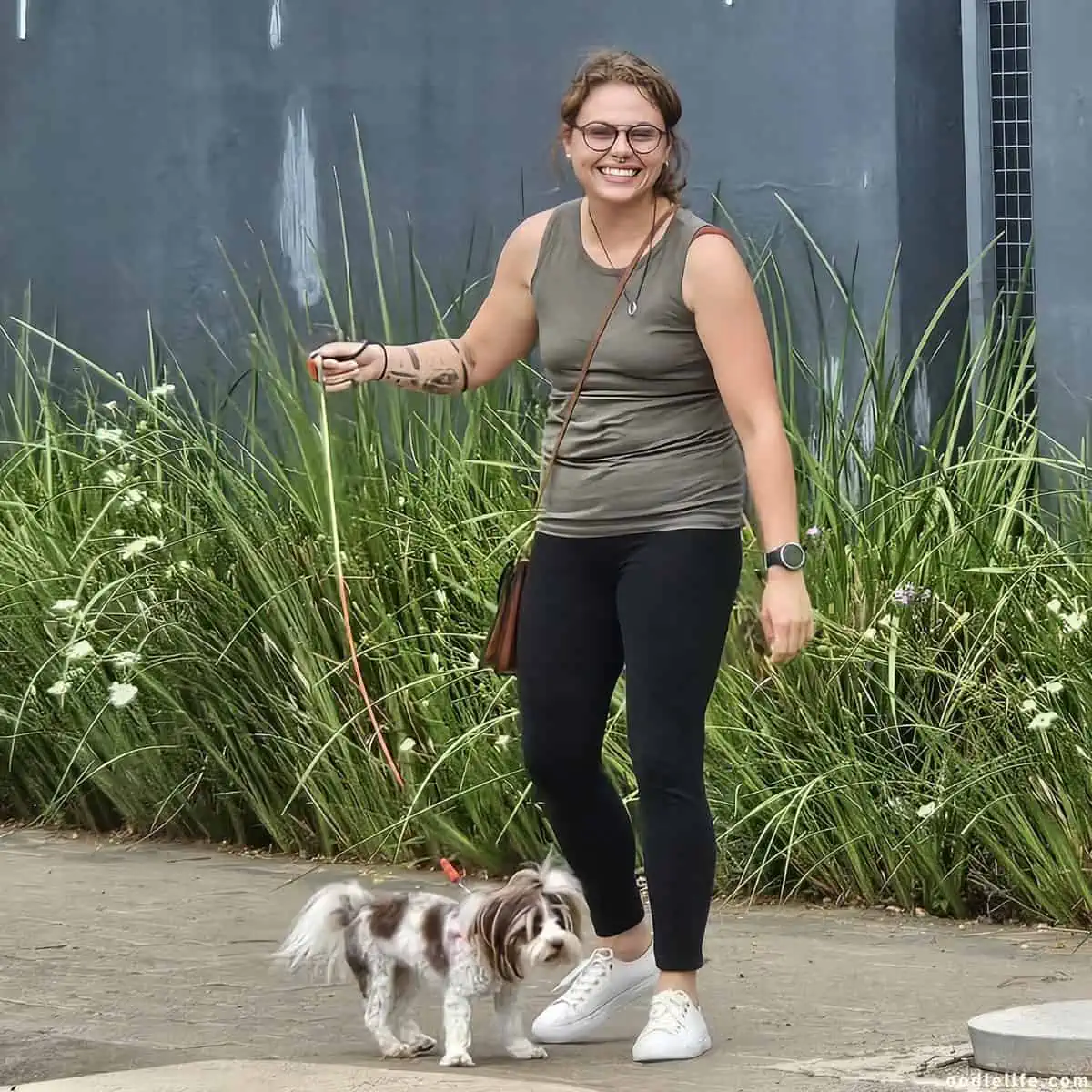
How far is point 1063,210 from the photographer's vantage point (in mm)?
7148

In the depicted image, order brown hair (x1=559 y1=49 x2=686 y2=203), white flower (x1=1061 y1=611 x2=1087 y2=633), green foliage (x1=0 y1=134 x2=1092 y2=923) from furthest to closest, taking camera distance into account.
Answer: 1. green foliage (x1=0 y1=134 x2=1092 y2=923)
2. white flower (x1=1061 y1=611 x2=1087 y2=633)
3. brown hair (x1=559 y1=49 x2=686 y2=203)

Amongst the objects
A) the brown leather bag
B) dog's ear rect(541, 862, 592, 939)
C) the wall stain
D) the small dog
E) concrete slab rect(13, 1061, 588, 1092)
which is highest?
the wall stain

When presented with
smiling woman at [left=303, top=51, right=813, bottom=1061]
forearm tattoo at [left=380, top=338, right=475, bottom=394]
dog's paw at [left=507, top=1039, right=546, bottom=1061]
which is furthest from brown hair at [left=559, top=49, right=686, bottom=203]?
dog's paw at [left=507, top=1039, right=546, bottom=1061]

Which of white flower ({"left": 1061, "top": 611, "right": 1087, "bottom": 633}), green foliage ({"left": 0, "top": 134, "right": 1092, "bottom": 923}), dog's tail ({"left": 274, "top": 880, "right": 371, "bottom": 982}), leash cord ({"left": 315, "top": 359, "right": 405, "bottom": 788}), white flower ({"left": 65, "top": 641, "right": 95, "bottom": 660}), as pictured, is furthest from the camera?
white flower ({"left": 65, "top": 641, "right": 95, "bottom": 660})

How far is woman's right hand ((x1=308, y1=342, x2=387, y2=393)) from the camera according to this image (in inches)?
193

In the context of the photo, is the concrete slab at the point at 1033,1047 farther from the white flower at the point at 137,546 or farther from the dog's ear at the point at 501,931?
the white flower at the point at 137,546

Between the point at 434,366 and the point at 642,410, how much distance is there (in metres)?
0.60

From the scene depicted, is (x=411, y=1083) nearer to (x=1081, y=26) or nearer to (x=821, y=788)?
(x=821, y=788)

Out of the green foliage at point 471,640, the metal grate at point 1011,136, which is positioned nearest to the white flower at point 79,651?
the green foliage at point 471,640

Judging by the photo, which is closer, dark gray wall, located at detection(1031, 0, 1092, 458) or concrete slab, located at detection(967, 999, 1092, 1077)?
concrete slab, located at detection(967, 999, 1092, 1077)

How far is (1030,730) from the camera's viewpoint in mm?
5945

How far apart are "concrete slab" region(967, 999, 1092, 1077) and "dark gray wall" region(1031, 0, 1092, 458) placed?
283 cm

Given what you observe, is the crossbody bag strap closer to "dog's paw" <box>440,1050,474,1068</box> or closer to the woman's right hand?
the woman's right hand

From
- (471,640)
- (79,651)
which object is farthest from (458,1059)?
(79,651)
